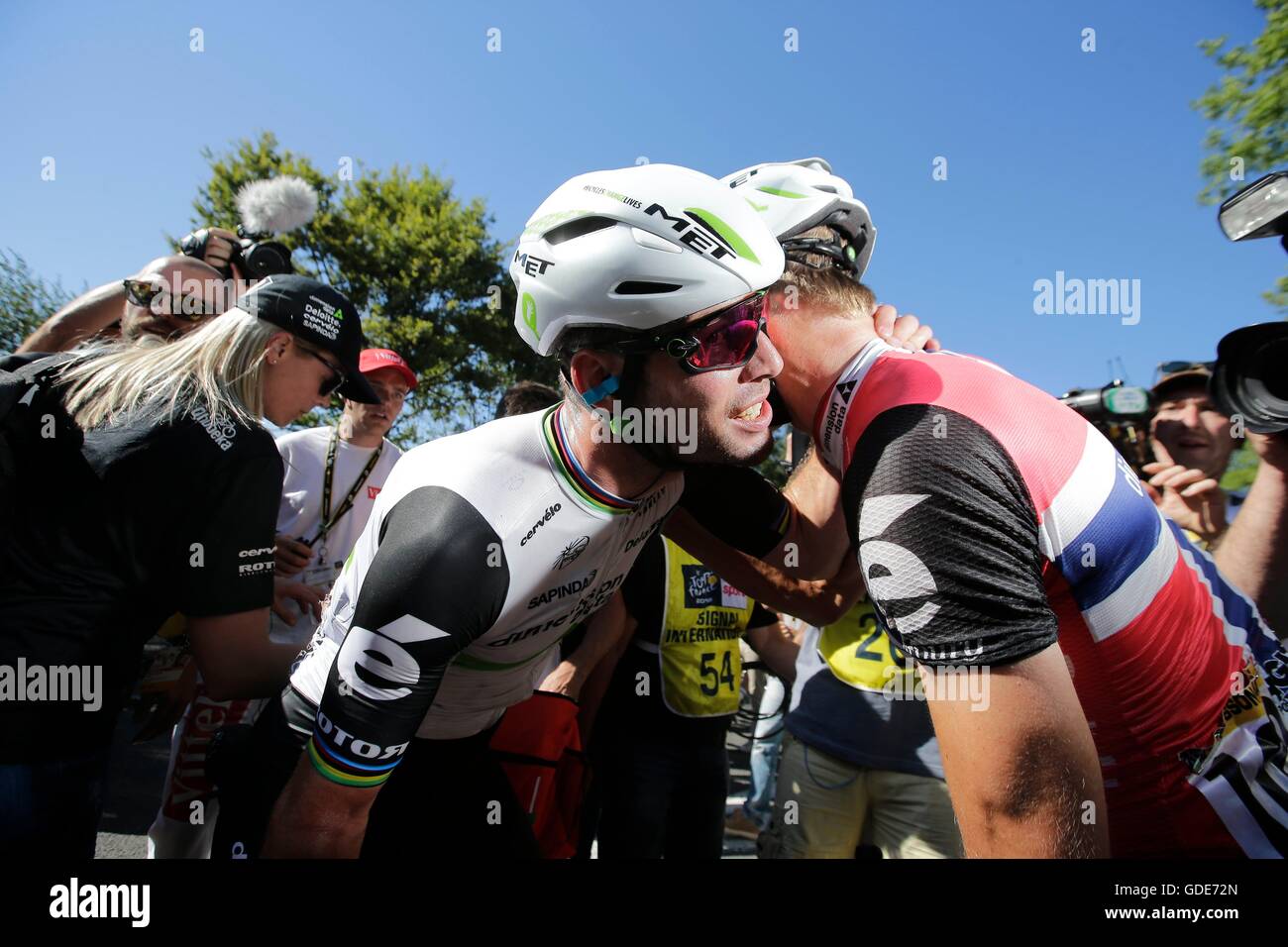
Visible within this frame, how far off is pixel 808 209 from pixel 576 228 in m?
0.81

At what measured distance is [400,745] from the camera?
5.90 feet

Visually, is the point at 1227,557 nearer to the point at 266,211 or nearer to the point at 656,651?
the point at 656,651

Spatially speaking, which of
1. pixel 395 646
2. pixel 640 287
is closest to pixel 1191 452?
pixel 640 287

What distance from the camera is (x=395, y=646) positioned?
1.73 metres

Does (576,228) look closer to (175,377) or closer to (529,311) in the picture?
(529,311)

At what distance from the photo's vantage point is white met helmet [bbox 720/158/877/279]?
234cm

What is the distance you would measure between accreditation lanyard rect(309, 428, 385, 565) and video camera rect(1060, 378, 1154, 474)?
4.25m

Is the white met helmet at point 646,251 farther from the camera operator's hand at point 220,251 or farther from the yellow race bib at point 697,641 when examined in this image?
the camera operator's hand at point 220,251

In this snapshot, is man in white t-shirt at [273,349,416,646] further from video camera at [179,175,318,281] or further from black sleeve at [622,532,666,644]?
black sleeve at [622,532,666,644]

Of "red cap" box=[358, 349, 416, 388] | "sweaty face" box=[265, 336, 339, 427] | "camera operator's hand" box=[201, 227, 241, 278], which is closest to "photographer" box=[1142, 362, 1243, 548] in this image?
"sweaty face" box=[265, 336, 339, 427]

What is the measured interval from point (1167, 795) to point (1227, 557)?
107cm

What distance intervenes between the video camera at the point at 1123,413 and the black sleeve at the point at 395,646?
3.03m

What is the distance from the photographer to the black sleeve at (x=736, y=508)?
270 cm
